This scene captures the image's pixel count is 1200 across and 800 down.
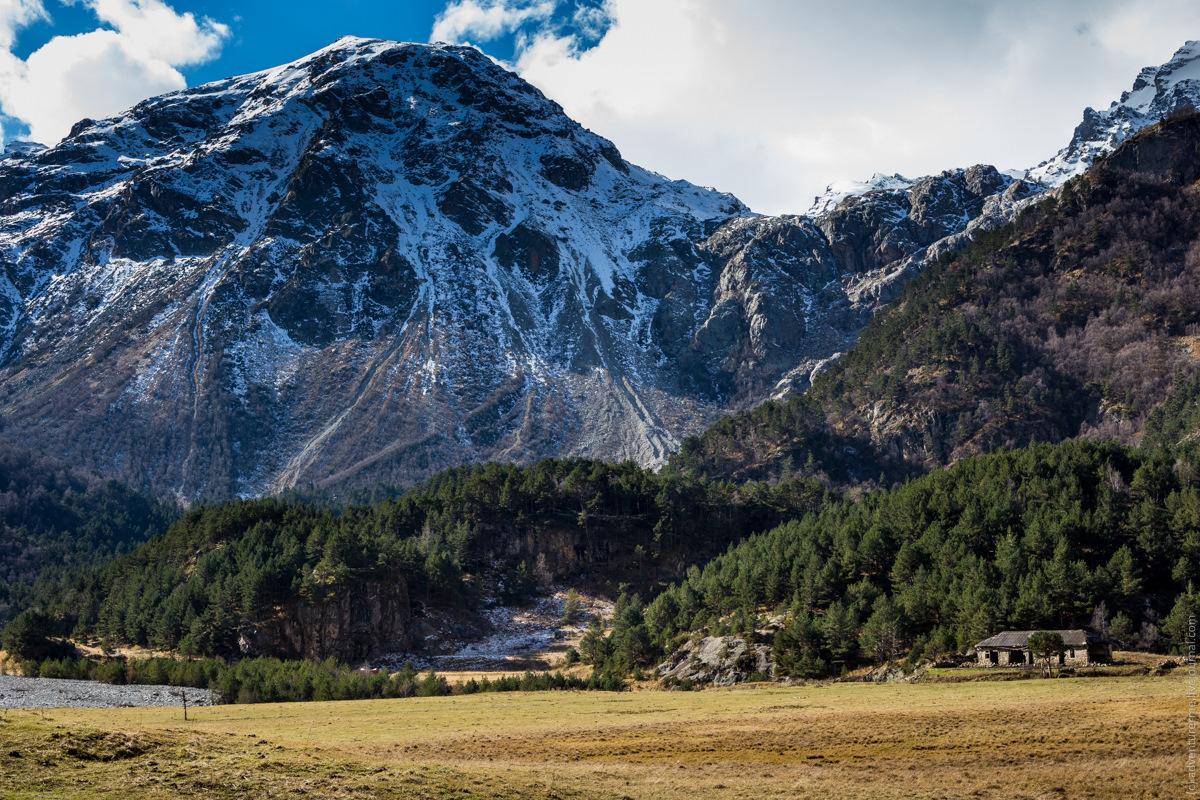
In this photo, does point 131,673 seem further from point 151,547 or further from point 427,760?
Answer: point 427,760

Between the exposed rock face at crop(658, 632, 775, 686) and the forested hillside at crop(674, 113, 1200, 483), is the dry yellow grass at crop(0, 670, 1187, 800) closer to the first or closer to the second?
the exposed rock face at crop(658, 632, 775, 686)

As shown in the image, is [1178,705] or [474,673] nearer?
[1178,705]

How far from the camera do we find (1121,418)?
172625 millimetres

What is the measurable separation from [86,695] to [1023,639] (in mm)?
75302

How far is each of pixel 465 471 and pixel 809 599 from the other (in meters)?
95.9

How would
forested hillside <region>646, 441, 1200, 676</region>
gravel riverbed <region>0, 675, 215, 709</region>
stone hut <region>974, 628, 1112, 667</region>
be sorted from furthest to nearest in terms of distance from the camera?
forested hillside <region>646, 441, 1200, 676</region> → gravel riverbed <region>0, 675, 215, 709</region> → stone hut <region>974, 628, 1112, 667</region>

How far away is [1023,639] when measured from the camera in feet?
224

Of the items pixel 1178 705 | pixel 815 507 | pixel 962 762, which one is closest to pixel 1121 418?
pixel 815 507

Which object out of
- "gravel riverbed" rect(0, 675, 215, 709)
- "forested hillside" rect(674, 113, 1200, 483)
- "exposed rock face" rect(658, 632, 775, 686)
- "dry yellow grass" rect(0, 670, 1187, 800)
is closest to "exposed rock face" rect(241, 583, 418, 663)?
"gravel riverbed" rect(0, 675, 215, 709)

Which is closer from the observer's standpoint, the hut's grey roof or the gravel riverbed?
the hut's grey roof

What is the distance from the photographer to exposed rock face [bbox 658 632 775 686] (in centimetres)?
8056

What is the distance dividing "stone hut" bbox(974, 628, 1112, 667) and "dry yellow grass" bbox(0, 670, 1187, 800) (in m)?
8.65

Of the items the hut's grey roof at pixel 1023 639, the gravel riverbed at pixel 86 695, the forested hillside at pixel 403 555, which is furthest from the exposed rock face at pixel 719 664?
the forested hillside at pixel 403 555

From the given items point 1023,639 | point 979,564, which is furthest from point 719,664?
point 1023,639
